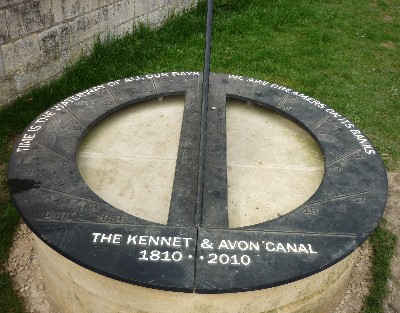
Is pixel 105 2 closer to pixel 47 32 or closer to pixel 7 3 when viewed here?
pixel 47 32

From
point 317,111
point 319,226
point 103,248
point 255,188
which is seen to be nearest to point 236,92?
point 317,111

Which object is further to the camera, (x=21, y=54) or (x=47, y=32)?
(x=47, y=32)

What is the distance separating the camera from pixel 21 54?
20.3 ft

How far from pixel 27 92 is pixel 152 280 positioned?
4265mm

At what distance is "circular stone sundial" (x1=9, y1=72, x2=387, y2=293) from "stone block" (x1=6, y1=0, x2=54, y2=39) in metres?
1.75

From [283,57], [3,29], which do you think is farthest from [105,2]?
[283,57]

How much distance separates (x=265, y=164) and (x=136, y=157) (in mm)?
1157

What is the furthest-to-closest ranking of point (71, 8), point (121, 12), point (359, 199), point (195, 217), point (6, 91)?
point (121, 12) → point (71, 8) → point (6, 91) → point (359, 199) → point (195, 217)

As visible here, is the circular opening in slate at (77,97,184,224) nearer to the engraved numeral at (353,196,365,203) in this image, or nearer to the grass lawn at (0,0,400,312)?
the grass lawn at (0,0,400,312)

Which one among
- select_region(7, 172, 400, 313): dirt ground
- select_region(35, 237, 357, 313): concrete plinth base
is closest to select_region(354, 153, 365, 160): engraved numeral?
select_region(35, 237, 357, 313): concrete plinth base

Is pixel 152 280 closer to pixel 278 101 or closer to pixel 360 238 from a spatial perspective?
pixel 360 238

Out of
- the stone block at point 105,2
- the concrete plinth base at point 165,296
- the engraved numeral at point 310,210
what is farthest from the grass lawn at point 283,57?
the engraved numeral at point 310,210

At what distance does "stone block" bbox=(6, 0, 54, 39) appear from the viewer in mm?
5914

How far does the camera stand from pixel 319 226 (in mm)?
3527
